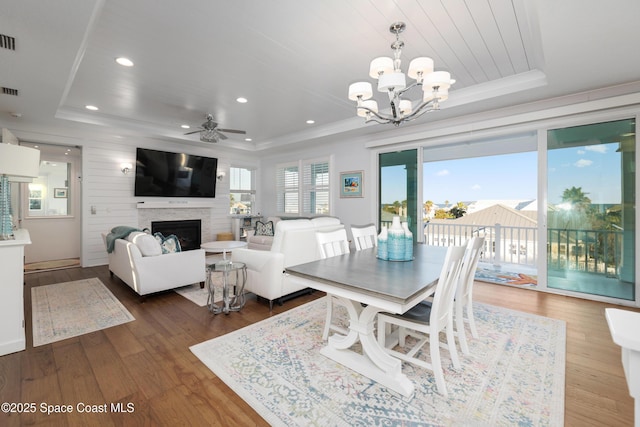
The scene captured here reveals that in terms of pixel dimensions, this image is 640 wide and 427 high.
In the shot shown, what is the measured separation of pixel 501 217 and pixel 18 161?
326 inches

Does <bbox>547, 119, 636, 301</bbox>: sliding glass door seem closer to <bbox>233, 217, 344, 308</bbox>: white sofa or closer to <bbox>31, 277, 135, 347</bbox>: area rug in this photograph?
<bbox>233, 217, 344, 308</bbox>: white sofa

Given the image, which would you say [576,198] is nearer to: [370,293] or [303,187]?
[370,293]

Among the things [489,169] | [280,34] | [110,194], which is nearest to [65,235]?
[110,194]

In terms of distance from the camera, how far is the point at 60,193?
19.7ft

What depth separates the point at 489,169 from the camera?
23.9ft

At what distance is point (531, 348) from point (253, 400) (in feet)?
7.37

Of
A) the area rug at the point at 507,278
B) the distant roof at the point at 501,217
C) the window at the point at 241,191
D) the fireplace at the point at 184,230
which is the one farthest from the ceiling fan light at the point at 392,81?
the window at the point at 241,191

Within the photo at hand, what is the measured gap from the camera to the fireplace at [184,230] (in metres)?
6.17

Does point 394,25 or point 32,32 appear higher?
point 394,25

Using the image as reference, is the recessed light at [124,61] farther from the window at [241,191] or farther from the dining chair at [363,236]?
the window at [241,191]

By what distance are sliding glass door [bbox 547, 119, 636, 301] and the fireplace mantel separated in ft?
21.3

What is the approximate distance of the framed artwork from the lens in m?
5.78

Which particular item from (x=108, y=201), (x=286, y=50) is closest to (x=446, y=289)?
(x=286, y=50)

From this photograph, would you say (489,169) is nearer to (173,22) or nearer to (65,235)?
(173,22)
